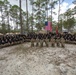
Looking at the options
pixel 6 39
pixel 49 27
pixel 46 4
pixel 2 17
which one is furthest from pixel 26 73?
pixel 2 17

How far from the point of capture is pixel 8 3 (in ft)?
82.4

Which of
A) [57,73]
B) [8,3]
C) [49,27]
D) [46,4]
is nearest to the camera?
[57,73]

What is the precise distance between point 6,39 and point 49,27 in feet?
20.9

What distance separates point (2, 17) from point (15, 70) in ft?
88.5

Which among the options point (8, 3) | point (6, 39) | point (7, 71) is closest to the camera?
point (7, 71)

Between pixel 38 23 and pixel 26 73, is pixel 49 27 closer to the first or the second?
pixel 26 73

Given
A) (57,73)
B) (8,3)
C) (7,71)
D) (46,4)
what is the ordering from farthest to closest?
(8,3)
(46,4)
(7,71)
(57,73)

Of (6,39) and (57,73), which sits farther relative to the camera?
(6,39)

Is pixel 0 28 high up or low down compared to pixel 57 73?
up

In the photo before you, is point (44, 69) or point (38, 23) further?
point (38, 23)

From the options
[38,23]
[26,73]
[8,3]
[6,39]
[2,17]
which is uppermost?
[8,3]

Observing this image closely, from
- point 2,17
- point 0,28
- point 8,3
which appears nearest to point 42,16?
point 8,3

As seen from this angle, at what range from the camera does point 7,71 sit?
4.26m

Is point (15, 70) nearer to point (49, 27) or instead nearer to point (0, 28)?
point (49, 27)
